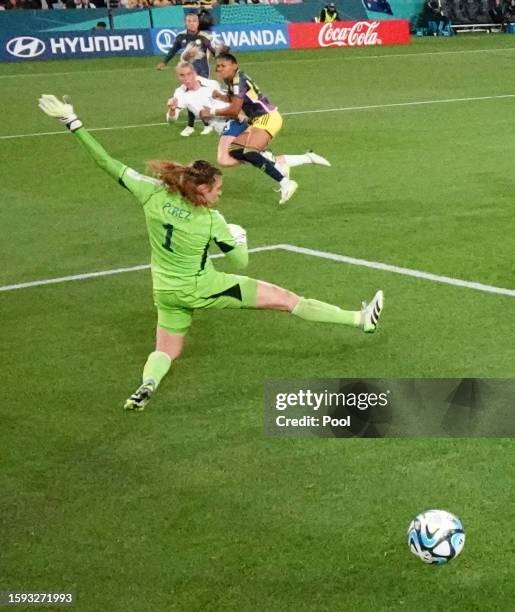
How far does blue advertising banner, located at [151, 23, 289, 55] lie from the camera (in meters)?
Answer: 35.8

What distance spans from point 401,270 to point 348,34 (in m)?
29.7

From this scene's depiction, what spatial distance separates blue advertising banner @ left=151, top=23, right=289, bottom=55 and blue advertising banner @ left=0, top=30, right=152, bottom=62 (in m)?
0.39

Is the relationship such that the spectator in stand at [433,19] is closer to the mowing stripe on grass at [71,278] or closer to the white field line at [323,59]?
the white field line at [323,59]

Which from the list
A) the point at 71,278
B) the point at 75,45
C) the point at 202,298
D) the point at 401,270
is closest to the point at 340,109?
the point at 401,270

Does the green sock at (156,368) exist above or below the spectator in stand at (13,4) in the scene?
above

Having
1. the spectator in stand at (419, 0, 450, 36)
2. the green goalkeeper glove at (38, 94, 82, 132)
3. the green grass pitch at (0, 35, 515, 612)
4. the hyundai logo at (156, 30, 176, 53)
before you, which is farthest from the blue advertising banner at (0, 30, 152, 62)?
the green goalkeeper glove at (38, 94, 82, 132)

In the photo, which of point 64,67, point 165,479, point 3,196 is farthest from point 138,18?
point 165,479

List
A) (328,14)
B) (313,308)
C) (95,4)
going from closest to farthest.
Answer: (313,308), (95,4), (328,14)

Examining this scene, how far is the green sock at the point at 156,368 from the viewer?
8.34m

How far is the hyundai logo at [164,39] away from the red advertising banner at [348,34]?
4.93 m

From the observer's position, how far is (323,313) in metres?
9.16

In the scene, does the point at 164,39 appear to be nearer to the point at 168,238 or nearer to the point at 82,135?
the point at 82,135

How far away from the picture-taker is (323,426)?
7.59 metres

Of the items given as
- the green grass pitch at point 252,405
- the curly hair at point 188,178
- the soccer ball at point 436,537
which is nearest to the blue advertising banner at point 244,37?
the green grass pitch at point 252,405
